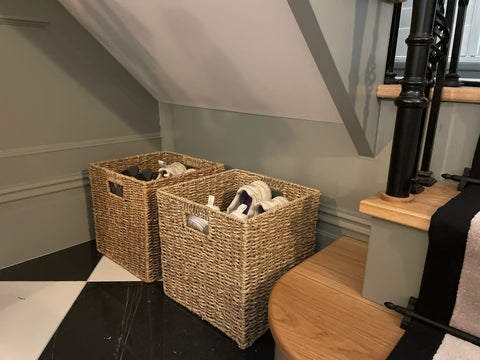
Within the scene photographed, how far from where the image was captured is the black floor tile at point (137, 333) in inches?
42.6

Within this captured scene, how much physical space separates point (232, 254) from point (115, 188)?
654 mm

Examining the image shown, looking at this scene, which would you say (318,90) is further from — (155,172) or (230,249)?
(155,172)

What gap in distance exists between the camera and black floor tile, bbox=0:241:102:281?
4.74 ft

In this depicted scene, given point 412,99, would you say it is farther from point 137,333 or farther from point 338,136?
point 137,333

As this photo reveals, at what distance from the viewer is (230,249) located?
1.04m

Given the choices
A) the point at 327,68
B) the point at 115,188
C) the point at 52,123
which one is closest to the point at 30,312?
the point at 115,188

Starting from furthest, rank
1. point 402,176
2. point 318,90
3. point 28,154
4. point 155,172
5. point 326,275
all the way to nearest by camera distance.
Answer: point 155,172 → point 28,154 → point 318,90 → point 326,275 → point 402,176

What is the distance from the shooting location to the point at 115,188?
146cm

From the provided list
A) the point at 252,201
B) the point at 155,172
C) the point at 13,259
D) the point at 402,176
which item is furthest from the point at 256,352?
the point at 13,259

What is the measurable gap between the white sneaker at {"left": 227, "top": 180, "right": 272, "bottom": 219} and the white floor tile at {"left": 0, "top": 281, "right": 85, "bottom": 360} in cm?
66

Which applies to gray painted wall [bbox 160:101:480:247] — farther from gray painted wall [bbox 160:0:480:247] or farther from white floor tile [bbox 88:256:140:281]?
white floor tile [bbox 88:256:140:281]

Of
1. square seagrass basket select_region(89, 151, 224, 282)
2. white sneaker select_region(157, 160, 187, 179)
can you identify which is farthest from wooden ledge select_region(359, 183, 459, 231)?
white sneaker select_region(157, 160, 187, 179)

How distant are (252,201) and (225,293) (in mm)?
324

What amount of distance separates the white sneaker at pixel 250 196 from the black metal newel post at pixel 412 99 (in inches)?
20.5
